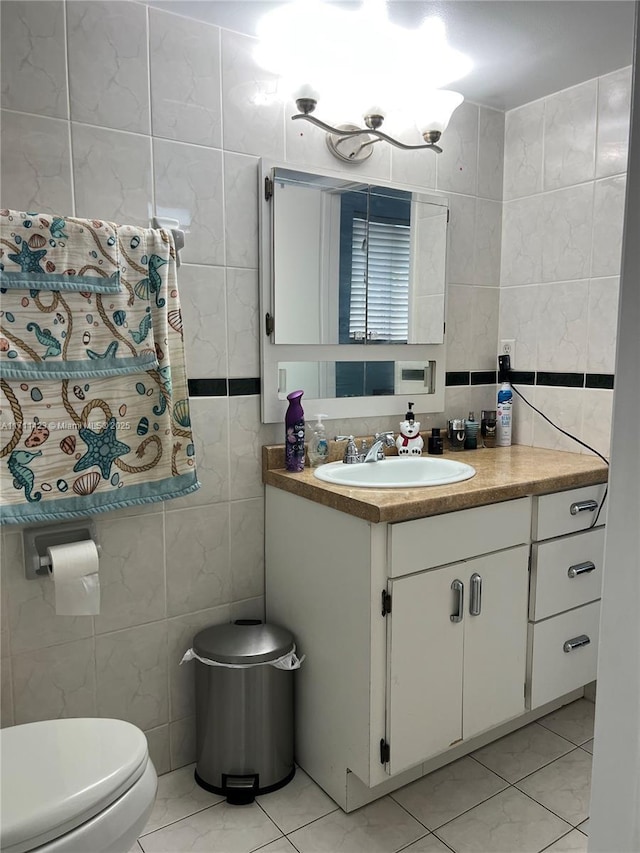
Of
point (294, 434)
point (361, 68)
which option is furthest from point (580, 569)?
point (361, 68)

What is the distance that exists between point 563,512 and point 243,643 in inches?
42.2

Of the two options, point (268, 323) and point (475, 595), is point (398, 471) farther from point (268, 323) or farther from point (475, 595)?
point (268, 323)

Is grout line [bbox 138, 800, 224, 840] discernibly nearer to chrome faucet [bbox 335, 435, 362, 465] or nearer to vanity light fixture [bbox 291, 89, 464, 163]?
chrome faucet [bbox 335, 435, 362, 465]

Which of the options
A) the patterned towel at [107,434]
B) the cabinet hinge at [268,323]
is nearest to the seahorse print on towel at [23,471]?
the patterned towel at [107,434]

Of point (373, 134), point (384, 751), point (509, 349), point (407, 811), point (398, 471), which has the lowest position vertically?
point (407, 811)

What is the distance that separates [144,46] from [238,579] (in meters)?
1.59

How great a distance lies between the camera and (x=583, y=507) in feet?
6.72

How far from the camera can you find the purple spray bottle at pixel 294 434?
6.47 ft

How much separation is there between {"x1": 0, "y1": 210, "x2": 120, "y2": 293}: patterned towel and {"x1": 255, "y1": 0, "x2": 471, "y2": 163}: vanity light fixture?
728 millimetres

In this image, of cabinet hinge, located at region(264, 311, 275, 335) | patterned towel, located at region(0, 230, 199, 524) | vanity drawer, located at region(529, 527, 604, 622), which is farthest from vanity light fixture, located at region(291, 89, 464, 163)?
vanity drawer, located at region(529, 527, 604, 622)

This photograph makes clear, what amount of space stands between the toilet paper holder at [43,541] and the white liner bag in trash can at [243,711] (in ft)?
1.59

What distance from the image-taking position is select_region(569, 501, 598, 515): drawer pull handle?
6.63 ft

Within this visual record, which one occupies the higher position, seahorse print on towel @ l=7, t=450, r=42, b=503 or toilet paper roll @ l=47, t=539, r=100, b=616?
seahorse print on towel @ l=7, t=450, r=42, b=503

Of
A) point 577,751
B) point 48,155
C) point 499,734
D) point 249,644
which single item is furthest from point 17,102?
point 577,751
